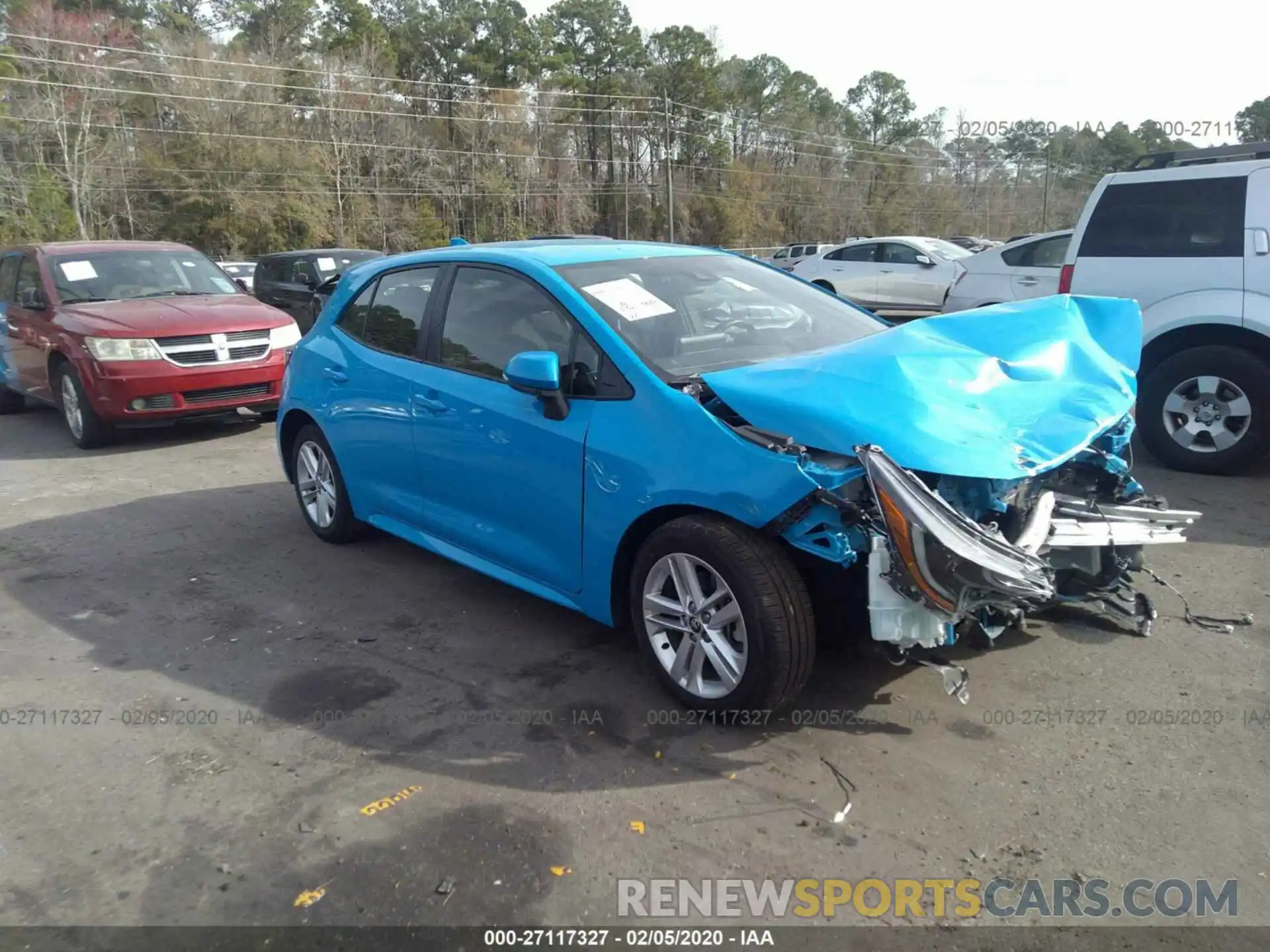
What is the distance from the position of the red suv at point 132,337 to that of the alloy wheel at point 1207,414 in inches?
280

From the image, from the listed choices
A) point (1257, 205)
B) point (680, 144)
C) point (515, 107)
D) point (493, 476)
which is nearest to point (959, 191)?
point (680, 144)

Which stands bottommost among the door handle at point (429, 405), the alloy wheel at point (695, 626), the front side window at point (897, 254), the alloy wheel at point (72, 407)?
the alloy wheel at point (695, 626)

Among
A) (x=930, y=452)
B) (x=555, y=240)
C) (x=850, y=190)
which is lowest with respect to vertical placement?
(x=930, y=452)

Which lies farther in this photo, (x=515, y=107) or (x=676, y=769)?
(x=515, y=107)

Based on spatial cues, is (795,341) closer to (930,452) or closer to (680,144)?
(930,452)

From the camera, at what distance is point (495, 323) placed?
436cm

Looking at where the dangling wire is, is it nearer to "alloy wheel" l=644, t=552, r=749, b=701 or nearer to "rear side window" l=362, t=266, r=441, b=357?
"alloy wheel" l=644, t=552, r=749, b=701

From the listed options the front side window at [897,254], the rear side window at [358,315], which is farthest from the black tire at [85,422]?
the front side window at [897,254]

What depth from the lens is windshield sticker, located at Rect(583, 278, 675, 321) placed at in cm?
400

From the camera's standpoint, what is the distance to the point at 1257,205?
6.35 metres

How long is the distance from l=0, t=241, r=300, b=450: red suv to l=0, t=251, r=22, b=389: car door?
0.02 metres

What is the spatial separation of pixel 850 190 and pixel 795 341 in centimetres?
5766

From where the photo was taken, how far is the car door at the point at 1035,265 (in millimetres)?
9719

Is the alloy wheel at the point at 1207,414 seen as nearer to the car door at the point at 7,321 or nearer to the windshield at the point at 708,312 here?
the windshield at the point at 708,312
